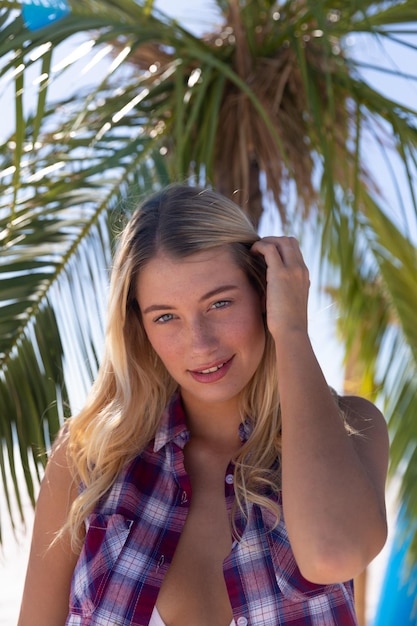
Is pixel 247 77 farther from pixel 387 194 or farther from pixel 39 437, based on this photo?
pixel 39 437

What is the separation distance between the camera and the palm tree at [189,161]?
282 cm

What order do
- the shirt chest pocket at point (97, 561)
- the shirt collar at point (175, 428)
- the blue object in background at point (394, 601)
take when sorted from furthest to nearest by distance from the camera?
the blue object in background at point (394, 601), the shirt collar at point (175, 428), the shirt chest pocket at point (97, 561)

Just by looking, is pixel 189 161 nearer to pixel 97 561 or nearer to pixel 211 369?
pixel 211 369

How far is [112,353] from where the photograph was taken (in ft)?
7.69

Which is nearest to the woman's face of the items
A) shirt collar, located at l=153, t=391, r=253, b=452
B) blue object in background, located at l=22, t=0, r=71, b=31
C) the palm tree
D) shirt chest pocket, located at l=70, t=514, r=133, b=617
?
shirt collar, located at l=153, t=391, r=253, b=452

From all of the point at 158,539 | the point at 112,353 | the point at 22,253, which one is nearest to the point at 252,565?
the point at 158,539

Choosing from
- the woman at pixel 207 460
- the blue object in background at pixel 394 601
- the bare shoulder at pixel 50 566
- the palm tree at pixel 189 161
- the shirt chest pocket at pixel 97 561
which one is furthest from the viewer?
the blue object in background at pixel 394 601

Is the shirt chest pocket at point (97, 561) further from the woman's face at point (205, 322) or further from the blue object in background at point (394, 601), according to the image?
the blue object in background at point (394, 601)

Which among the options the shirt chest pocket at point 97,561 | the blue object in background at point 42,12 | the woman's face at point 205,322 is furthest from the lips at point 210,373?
the blue object in background at point 42,12

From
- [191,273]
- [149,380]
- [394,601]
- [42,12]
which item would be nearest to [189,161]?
[42,12]

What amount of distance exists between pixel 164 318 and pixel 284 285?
29cm

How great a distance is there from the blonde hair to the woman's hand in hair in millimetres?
68

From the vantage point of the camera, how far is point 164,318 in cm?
210

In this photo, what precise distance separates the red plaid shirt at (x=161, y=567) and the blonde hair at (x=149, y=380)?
0.05 meters
